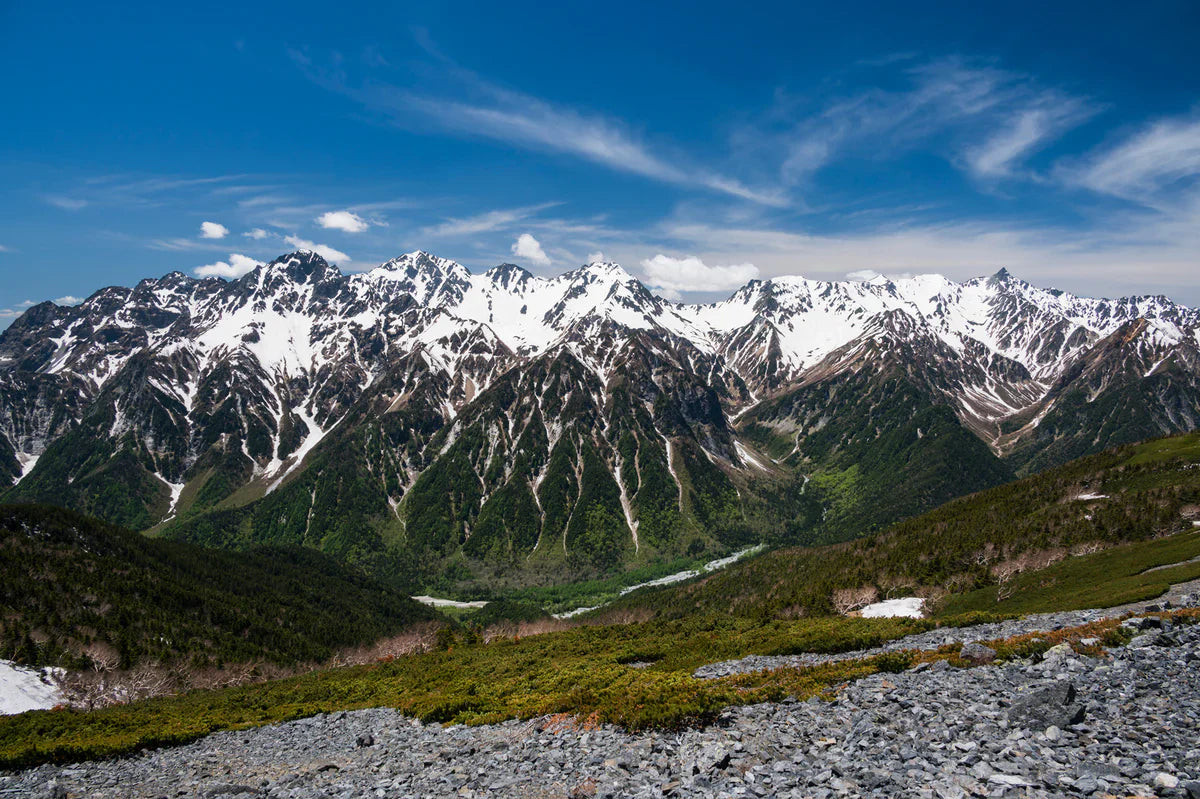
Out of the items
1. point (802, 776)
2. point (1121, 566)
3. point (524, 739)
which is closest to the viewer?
point (802, 776)

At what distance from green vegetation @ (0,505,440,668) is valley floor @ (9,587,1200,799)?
10626 cm

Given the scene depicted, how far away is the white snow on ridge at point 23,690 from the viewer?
88.9 metres

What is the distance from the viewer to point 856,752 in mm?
20344

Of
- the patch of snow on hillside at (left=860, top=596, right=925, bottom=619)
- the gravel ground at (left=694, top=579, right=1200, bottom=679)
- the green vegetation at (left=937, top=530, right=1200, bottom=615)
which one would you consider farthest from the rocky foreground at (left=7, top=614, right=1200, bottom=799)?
the patch of snow on hillside at (left=860, top=596, right=925, bottom=619)

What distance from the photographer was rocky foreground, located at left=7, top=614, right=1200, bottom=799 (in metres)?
16.9

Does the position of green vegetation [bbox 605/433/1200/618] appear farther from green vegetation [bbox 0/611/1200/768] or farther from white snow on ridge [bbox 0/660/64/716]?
white snow on ridge [bbox 0/660/64/716]

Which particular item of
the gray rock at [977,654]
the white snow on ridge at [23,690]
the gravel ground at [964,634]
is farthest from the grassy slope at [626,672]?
the white snow on ridge at [23,690]

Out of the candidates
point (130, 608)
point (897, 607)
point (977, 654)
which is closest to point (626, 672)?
point (977, 654)

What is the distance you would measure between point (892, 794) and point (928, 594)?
9912 cm

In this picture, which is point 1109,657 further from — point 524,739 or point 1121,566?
point 1121,566

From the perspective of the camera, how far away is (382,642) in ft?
541

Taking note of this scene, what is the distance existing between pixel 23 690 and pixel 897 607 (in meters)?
143

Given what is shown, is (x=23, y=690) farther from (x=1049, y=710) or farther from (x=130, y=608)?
(x=1049, y=710)

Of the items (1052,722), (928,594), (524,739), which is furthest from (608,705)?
(928,594)
